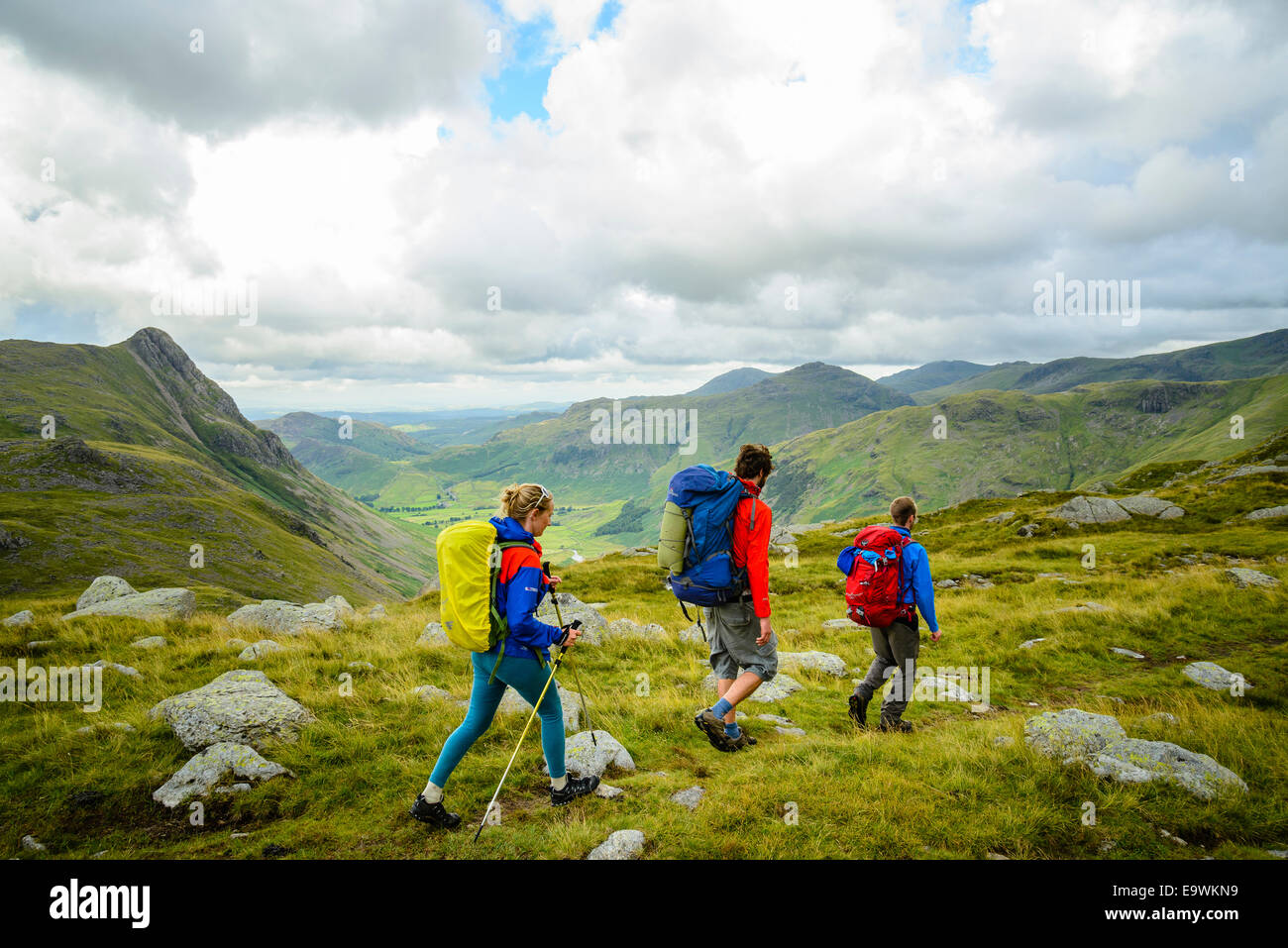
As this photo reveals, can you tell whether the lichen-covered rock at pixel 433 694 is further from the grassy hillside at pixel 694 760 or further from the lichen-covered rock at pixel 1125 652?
the lichen-covered rock at pixel 1125 652

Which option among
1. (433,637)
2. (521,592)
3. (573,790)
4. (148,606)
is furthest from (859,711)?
(148,606)

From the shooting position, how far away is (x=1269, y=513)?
34.0 metres

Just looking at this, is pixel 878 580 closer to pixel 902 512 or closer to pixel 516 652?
pixel 902 512

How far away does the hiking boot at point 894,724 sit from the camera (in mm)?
9094

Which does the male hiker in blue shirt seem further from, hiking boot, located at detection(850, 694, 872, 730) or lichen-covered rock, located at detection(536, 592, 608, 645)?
lichen-covered rock, located at detection(536, 592, 608, 645)

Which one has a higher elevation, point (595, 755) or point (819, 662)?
point (595, 755)

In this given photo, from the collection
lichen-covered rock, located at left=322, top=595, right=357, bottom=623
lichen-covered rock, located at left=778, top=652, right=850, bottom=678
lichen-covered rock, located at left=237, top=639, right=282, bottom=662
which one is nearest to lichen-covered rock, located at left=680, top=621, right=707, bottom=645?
lichen-covered rock, located at left=778, top=652, right=850, bottom=678

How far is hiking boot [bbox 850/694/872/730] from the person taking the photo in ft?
31.3

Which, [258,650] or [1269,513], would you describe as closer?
[258,650]

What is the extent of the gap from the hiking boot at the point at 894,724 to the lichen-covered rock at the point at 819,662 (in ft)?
12.4

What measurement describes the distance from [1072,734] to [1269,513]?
4240 centimetres
